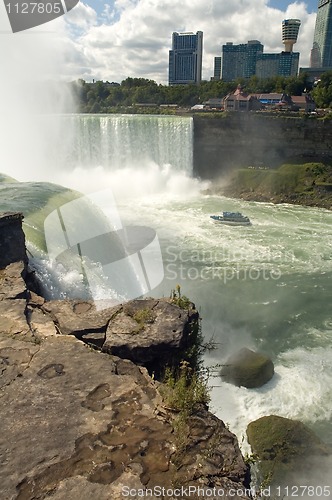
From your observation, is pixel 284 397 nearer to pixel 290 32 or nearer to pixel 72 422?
pixel 72 422

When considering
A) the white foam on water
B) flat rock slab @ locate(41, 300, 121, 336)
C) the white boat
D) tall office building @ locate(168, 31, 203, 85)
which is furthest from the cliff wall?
tall office building @ locate(168, 31, 203, 85)

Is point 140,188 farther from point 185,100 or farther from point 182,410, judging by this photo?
point 185,100

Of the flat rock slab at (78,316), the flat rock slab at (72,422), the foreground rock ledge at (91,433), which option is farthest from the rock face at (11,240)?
the flat rock slab at (72,422)

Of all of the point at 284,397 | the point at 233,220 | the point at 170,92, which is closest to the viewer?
the point at 284,397

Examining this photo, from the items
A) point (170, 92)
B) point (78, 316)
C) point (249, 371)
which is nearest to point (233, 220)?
point (249, 371)

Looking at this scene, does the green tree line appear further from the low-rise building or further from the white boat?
the white boat

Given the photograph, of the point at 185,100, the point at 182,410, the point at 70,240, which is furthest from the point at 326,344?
the point at 185,100
